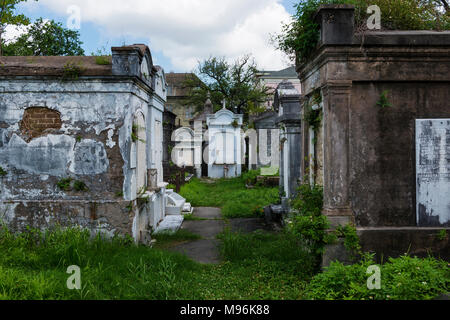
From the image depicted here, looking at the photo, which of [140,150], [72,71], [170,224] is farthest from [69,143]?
[170,224]

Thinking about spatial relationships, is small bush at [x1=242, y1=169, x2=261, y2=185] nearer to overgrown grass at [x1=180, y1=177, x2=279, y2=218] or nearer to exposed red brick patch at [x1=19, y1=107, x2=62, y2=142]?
overgrown grass at [x1=180, y1=177, x2=279, y2=218]

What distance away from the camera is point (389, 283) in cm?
389

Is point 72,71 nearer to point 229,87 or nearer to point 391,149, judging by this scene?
point 391,149

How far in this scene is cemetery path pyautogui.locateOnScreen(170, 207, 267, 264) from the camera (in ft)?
20.9

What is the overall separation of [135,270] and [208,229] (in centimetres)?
373

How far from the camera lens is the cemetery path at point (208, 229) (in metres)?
6.37

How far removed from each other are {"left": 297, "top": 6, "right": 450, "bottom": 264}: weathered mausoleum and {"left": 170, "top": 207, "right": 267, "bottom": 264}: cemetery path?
2.52 meters

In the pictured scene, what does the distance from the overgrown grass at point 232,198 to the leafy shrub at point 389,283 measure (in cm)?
→ 572

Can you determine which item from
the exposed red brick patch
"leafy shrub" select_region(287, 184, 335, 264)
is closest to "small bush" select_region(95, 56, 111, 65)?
the exposed red brick patch

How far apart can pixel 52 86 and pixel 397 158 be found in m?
5.79

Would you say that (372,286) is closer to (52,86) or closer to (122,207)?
(122,207)

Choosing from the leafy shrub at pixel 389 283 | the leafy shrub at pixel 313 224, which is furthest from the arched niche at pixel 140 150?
the leafy shrub at pixel 389 283

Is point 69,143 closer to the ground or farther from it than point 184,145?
closer to the ground

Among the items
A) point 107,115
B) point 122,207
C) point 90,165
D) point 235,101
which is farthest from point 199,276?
point 235,101
